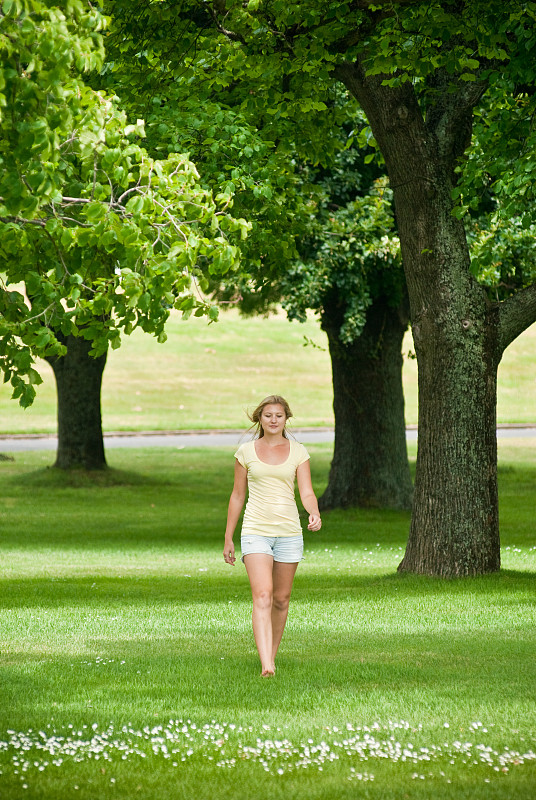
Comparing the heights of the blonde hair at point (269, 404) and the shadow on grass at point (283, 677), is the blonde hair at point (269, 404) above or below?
above

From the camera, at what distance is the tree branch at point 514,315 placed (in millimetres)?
12578

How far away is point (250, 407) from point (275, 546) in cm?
744

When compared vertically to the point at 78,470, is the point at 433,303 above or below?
above

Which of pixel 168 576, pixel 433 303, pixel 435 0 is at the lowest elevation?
pixel 168 576

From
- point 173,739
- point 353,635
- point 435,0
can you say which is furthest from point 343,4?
point 173,739

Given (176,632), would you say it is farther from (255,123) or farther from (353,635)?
(255,123)

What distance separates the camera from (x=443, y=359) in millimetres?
12500

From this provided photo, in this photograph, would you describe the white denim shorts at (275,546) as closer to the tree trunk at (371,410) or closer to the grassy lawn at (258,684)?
the grassy lawn at (258,684)

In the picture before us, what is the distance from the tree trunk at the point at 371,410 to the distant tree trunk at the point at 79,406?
24.5 ft

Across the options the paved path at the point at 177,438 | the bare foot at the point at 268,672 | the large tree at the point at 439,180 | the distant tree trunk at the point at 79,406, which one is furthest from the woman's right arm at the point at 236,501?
the paved path at the point at 177,438

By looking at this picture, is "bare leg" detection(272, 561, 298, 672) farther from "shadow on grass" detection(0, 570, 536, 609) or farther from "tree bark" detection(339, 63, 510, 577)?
"tree bark" detection(339, 63, 510, 577)

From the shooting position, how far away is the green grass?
5241 cm

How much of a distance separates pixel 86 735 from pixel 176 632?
11.4 ft

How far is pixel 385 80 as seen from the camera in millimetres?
12062
